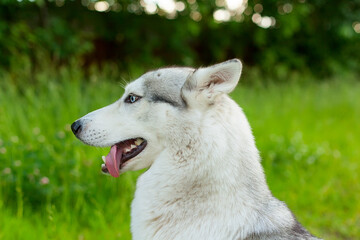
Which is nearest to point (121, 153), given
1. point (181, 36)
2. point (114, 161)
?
point (114, 161)

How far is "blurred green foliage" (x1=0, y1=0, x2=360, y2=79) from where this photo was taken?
8.16m

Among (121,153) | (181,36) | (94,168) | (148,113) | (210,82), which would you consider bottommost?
(94,168)

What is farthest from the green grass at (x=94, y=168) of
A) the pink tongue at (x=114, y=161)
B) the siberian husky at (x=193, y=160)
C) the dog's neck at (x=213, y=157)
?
the dog's neck at (x=213, y=157)

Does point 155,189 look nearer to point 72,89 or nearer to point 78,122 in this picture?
point 78,122

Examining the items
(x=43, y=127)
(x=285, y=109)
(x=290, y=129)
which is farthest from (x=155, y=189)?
(x=285, y=109)

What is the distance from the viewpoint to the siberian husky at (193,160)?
7.61 feet

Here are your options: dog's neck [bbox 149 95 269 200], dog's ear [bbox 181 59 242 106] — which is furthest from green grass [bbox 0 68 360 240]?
dog's ear [bbox 181 59 242 106]

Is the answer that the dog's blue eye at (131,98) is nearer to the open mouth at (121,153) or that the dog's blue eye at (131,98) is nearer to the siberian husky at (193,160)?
the siberian husky at (193,160)

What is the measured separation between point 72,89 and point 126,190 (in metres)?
2.19

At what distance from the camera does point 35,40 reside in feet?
25.8

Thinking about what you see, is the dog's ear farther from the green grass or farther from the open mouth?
the green grass

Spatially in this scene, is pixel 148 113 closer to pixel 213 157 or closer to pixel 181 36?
pixel 213 157

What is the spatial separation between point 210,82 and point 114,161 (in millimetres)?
771

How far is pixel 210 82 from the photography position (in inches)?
98.2
